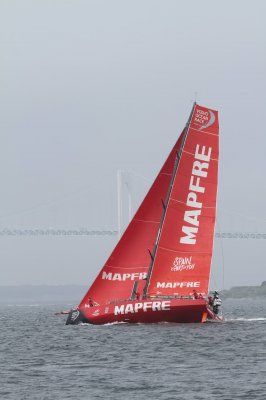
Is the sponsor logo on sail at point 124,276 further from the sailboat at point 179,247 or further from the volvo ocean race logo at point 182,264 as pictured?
the volvo ocean race logo at point 182,264

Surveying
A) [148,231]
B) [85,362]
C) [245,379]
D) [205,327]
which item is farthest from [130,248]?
[245,379]

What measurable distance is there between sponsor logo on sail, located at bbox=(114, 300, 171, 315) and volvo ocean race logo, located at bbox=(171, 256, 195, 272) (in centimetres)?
165

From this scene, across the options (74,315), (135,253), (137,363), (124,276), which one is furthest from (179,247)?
(137,363)

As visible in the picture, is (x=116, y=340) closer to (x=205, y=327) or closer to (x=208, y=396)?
(x=205, y=327)

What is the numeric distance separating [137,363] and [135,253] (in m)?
11.7

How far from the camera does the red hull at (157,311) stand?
3600cm

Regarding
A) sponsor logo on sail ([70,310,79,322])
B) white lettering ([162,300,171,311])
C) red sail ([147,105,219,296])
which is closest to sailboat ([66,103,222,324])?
red sail ([147,105,219,296])

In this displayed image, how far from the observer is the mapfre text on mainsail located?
36.9 metres

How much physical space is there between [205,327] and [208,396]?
52.0ft

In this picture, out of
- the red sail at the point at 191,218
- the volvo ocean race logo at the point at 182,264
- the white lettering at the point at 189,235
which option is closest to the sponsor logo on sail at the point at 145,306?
the red sail at the point at 191,218

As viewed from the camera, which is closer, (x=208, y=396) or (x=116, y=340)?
(x=208, y=396)

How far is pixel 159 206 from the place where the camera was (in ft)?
125

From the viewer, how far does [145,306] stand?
36.2 m

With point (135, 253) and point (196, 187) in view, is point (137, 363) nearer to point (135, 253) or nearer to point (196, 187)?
point (196, 187)
